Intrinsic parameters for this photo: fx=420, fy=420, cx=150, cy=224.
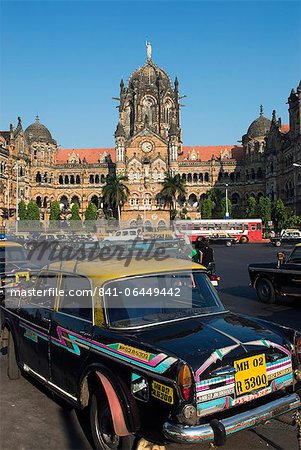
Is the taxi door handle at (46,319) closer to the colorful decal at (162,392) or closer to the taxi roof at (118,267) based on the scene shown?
the taxi roof at (118,267)

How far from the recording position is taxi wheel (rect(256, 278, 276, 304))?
37.1ft

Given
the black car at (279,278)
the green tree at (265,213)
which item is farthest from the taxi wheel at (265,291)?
the green tree at (265,213)

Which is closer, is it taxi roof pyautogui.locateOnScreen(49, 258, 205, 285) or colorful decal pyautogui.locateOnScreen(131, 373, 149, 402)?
colorful decal pyautogui.locateOnScreen(131, 373, 149, 402)

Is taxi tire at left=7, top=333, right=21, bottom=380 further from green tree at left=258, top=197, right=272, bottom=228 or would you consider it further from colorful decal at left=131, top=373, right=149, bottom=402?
green tree at left=258, top=197, right=272, bottom=228

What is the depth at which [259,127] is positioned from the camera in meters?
76.7

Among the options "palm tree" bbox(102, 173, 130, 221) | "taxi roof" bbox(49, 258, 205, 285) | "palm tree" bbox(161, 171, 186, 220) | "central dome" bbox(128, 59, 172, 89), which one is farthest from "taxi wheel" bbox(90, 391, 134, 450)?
"central dome" bbox(128, 59, 172, 89)

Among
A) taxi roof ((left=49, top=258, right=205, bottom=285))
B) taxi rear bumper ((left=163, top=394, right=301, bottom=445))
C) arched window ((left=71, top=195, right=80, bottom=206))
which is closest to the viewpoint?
taxi rear bumper ((left=163, top=394, right=301, bottom=445))

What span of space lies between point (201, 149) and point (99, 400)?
82426 millimetres

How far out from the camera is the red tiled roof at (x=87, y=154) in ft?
278

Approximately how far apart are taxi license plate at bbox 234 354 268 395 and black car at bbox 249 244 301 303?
23.4 ft

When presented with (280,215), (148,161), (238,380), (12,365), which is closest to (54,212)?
(148,161)

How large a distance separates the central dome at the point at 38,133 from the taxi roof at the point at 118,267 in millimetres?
77107

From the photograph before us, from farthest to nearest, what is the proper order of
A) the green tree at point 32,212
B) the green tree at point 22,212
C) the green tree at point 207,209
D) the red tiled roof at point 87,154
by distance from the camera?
1. the red tiled roof at point 87,154
2. the green tree at point 207,209
3. the green tree at point 32,212
4. the green tree at point 22,212

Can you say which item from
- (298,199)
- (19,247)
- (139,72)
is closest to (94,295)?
(19,247)
